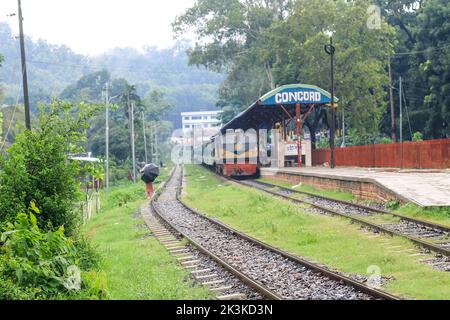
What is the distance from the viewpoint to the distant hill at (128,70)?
415 feet

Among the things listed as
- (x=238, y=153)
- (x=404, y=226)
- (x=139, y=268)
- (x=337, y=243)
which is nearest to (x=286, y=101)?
(x=238, y=153)

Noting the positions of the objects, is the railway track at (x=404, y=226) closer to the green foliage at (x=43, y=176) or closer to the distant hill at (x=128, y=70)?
the green foliage at (x=43, y=176)

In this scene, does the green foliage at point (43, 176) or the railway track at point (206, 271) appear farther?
the green foliage at point (43, 176)

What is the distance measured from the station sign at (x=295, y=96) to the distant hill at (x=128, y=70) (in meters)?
84.2

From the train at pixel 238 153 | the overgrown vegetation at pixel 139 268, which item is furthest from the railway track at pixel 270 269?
the train at pixel 238 153

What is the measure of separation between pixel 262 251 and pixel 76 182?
4199 mm

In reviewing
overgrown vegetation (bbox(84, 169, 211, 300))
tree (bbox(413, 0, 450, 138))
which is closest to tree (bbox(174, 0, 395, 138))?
tree (bbox(413, 0, 450, 138))

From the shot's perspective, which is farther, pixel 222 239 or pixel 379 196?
pixel 379 196

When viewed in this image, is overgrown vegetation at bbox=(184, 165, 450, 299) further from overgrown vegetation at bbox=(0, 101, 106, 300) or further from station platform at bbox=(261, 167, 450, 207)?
overgrown vegetation at bbox=(0, 101, 106, 300)

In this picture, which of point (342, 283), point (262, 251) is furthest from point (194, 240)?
point (342, 283)

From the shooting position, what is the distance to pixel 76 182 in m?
12.5

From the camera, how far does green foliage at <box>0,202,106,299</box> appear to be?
303 inches
